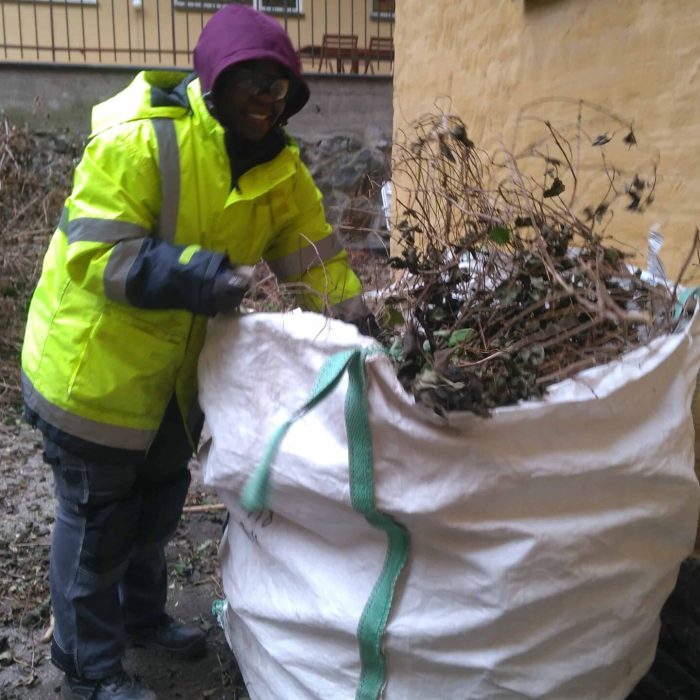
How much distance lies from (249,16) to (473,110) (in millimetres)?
1514

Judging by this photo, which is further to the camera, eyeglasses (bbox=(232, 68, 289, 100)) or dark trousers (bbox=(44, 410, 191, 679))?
dark trousers (bbox=(44, 410, 191, 679))

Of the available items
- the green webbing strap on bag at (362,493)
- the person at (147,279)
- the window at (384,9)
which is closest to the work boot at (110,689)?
the person at (147,279)

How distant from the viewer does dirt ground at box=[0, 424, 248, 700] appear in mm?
2254

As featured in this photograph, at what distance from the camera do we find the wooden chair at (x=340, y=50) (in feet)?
28.1

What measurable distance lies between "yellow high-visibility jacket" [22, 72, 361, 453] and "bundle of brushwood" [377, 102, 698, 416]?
12.4 inches

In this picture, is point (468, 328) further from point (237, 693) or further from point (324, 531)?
point (237, 693)

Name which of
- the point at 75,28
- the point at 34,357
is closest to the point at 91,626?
the point at 34,357

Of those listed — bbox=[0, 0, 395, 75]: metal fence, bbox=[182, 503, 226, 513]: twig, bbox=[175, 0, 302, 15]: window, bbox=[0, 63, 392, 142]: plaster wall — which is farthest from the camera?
bbox=[175, 0, 302, 15]: window

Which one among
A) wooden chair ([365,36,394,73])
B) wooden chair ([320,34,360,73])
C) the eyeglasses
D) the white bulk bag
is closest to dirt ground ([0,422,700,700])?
the white bulk bag

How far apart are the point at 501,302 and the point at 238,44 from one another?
0.82 metres

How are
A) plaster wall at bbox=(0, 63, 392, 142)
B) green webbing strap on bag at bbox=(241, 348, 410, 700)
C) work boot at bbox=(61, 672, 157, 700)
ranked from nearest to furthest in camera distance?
green webbing strap on bag at bbox=(241, 348, 410, 700)
work boot at bbox=(61, 672, 157, 700)
plaster wall at bbox=(0, 63, 392, 142)

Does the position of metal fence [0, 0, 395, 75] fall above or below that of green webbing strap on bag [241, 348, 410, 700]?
above

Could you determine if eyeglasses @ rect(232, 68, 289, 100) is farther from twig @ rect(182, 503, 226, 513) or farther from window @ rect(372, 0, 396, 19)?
window @ rect(372, 0, 396, 19)

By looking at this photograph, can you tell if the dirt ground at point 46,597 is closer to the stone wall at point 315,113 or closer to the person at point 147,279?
the person at point 147,279
